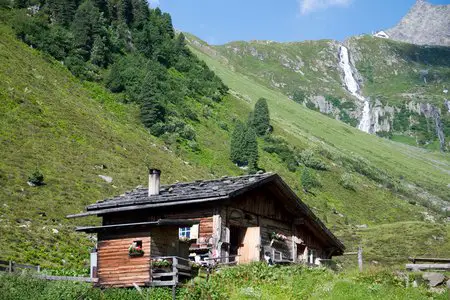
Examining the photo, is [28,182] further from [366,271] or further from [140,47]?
[140,47]

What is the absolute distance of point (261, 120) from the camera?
12331cm

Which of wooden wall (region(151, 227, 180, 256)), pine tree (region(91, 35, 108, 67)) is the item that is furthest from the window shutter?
pine tree (region(91, 35, 108, 67))

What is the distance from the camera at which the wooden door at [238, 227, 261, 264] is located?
102 feet

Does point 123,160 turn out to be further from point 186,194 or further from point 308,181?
point 186,194

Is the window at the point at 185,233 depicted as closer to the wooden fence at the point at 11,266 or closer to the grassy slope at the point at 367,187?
the wooden fence at the point at 11,266

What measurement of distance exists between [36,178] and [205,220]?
2802cm

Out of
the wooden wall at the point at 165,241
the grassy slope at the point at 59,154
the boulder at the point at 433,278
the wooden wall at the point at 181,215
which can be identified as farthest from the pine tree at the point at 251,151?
the boulder at the point at 433,278

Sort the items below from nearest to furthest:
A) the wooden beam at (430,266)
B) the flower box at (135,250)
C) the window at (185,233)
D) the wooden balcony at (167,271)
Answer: the wooden beam at (430,266) → the wooden balcony at (167,271) → the flower box at (135,250) → the window at (185,233)

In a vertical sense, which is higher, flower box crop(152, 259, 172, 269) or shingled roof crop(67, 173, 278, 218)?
shingled roof crop(67, 173, 278, 218)

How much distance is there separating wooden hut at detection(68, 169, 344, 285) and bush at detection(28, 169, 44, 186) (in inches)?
870

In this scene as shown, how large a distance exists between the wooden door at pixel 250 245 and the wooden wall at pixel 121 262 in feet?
21.0

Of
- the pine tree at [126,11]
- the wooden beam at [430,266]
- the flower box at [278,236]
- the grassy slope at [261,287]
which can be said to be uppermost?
the pine tree at [126,11]

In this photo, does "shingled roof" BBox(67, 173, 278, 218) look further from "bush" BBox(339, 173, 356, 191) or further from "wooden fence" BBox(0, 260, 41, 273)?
"bush" BBox(339, 173, 356, 191)

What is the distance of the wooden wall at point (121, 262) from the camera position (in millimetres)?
26016
